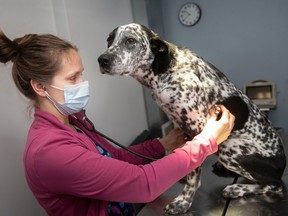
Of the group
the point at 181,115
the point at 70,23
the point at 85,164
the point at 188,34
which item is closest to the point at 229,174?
the point at 181,115

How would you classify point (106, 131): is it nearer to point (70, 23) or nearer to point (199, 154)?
point (70, 23)

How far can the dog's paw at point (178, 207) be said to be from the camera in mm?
1236

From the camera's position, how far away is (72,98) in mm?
1071

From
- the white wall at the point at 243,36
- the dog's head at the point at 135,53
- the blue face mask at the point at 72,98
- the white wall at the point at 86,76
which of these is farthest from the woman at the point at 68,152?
the white wall at the point at 243,36

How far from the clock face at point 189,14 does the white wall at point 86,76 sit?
704mm

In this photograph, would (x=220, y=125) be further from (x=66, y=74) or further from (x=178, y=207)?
(x=66, y=74)

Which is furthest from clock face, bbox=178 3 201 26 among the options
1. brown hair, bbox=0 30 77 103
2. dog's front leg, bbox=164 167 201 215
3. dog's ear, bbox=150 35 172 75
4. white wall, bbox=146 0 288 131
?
brown hair, bbox=0 30 77 103

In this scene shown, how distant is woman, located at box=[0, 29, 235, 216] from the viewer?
89 cm

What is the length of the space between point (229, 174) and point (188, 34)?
6.94 feet

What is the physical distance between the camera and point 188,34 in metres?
3.28

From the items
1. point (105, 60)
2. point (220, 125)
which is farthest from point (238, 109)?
point (105, 60)

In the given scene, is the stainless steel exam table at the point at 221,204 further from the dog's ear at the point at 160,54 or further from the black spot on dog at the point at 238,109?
the dog's ear at the point at 160,54

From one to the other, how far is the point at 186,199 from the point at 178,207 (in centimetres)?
5

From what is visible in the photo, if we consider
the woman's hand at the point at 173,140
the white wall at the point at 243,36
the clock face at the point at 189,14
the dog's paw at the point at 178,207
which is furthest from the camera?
the clock face at the point at 189,14
